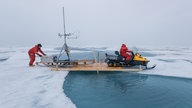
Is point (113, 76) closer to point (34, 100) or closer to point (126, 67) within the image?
point (126, 67)

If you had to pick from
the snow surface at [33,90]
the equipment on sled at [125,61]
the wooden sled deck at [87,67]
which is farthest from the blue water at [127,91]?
the equipment on sled at [125,61]

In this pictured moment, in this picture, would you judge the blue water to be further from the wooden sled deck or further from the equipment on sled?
the equipment on sled

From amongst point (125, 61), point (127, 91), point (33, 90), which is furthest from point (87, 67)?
point (33, 90)

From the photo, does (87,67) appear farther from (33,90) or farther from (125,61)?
(33,90)

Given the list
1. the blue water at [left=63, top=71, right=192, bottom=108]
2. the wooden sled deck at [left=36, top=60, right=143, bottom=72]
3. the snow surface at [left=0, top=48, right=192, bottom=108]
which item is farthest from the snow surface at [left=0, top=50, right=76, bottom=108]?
the wooden sled deck at [left=36, top=60, right=143, bottom=72]

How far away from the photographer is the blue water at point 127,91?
5.42 m

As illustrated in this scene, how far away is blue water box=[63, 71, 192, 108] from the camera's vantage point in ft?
17.8

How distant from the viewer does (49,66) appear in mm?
10398

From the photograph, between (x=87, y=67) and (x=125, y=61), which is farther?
(x=125, y=61)

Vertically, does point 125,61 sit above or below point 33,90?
above

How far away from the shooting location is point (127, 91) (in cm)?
661

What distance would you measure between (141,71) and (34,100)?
17.1ft

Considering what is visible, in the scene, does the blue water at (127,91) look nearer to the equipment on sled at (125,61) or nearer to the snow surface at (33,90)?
the snow surface at (33,90)

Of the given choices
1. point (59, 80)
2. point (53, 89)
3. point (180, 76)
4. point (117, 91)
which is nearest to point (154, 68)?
point (180, 76)
